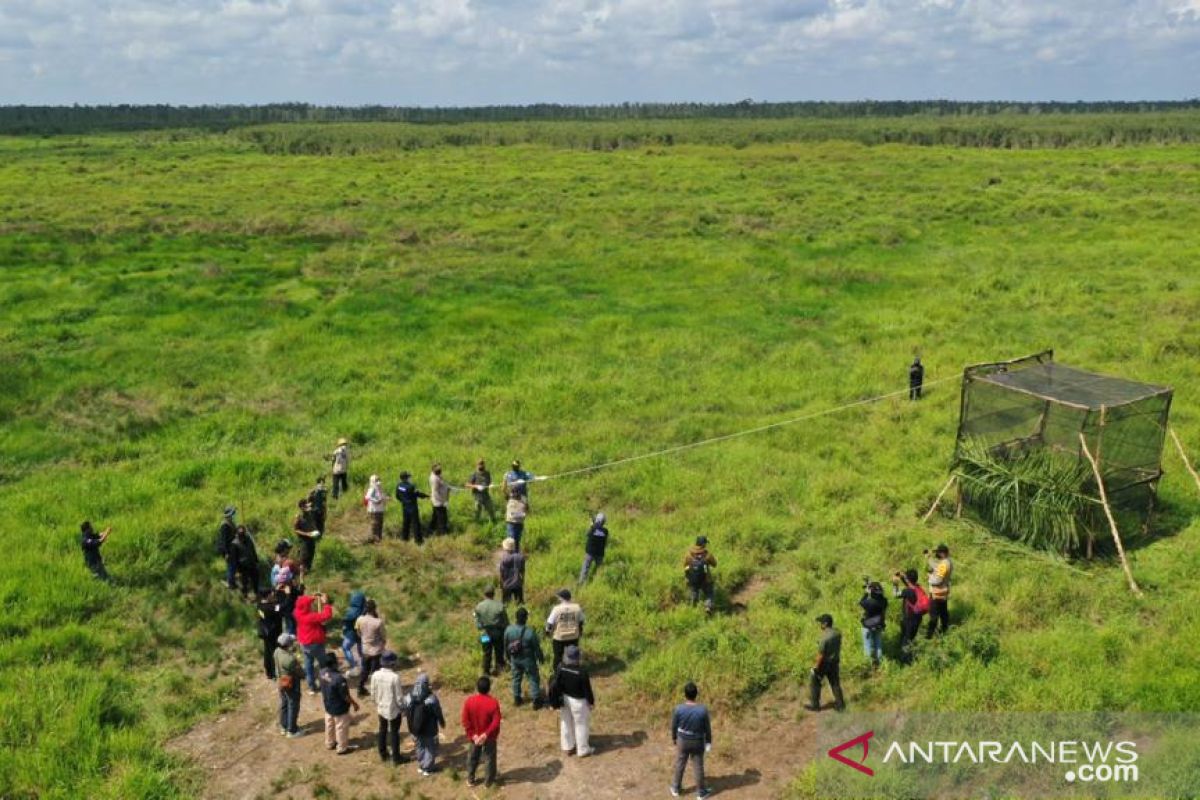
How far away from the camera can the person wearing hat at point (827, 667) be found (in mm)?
11242

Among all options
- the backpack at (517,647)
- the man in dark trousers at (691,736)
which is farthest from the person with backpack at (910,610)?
the backpack at (517,647)

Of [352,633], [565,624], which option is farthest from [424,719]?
[352,633]

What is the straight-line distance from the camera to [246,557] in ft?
47.6

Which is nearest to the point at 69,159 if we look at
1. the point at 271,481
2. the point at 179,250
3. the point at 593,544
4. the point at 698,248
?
the point at 179,250

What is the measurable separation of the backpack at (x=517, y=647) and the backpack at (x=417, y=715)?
1.52 meters

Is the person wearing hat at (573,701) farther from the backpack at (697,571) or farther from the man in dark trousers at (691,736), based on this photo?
the backpack at (697,571)

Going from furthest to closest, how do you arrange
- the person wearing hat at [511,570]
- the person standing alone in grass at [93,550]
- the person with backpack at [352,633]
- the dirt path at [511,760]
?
the person standing alone in grass at [93,550], the person wearing hat at [511,570], the person with backpack at [352,633], the dirt path at [511,760]

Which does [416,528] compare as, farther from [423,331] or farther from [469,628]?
[423,331]

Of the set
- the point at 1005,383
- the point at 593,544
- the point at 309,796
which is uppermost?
the point at 1005,383

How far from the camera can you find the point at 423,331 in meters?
30.2

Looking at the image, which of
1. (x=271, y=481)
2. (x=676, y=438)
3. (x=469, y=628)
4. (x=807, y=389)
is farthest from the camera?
(x=807, y=389)

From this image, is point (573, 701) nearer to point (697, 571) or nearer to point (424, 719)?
point (424, 719)

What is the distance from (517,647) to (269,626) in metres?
3.72

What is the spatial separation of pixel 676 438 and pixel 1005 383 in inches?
294
